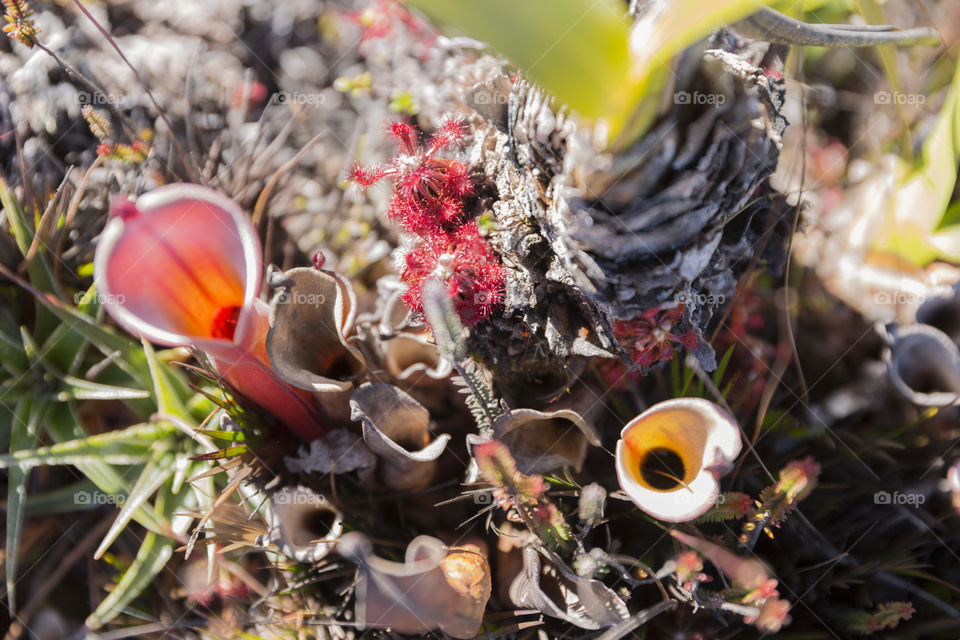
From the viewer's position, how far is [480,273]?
1.16 metres

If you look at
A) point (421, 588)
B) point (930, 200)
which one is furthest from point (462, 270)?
point (930, 200)

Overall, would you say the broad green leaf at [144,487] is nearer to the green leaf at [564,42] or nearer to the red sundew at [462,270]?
the red sundew at [462,270]

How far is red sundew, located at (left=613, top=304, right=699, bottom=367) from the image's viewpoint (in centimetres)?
108

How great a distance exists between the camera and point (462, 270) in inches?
45.5

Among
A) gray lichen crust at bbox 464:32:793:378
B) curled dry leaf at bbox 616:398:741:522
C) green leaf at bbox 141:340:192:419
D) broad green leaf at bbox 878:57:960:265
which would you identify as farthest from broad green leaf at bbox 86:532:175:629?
broad green leaf at bbox 878:57:960:265

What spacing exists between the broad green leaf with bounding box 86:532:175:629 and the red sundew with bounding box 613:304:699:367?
3.82ft

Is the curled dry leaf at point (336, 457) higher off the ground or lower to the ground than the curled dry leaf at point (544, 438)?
lower

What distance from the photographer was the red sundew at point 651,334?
1.08 m

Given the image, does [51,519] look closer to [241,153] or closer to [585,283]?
[241,153]

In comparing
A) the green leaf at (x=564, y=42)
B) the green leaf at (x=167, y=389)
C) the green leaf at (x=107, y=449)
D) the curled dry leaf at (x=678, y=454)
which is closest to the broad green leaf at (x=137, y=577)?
the green leaf at (x=107, y=449)

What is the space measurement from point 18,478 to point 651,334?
5.04 feet

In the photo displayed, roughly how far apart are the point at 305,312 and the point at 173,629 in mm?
910

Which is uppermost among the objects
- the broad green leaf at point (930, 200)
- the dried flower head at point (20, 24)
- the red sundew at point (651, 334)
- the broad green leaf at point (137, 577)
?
the dried flower head at point (20, 24)

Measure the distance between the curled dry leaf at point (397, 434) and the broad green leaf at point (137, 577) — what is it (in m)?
0.56
